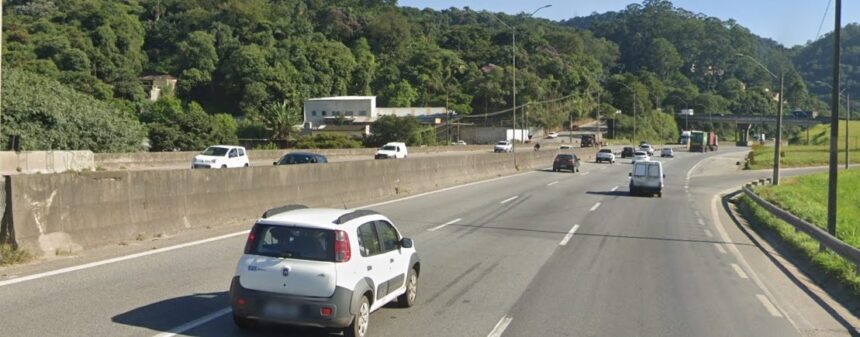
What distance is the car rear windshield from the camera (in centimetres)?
766

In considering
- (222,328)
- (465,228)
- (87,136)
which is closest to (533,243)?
(465,228)

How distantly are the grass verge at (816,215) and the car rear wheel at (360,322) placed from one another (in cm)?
784

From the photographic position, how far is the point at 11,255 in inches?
449

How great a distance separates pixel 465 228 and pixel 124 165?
95.5 feet

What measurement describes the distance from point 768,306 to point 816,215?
733 inches

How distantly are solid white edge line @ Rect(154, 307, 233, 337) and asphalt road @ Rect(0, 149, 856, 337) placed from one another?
21 mm

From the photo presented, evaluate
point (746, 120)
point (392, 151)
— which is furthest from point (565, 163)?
point (746, 120)

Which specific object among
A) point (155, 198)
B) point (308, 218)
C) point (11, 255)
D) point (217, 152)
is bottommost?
point (11, 255)

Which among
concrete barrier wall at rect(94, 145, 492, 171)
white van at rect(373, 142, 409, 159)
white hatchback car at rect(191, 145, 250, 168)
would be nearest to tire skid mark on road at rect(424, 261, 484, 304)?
white hatchback car at rect(191, 145, 250, 168)

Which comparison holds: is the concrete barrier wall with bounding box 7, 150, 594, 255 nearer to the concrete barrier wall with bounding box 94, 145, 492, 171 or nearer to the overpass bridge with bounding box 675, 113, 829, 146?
the concrete barrier wall with bounding box 94, 145, 492, 171

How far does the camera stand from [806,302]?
1152 centimetres

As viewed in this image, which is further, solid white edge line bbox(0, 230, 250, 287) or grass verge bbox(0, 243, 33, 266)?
grass verge bbox(0, 243, 33, 266)

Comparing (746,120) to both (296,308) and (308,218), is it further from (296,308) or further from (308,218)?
(296,308)

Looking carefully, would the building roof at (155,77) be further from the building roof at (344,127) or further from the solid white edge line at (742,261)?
the solid white edge line at (742,261)
